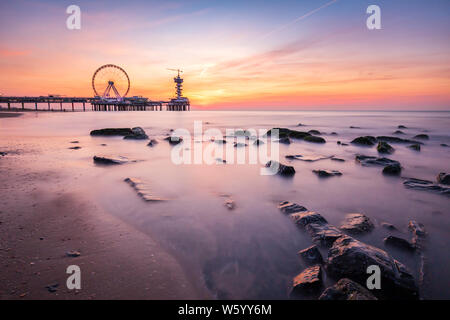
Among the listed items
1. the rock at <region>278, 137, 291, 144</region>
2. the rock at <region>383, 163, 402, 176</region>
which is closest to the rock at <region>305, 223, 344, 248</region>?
the rock at <region>383, 163, 402, 176</region>

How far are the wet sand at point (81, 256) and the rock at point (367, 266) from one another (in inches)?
63.0

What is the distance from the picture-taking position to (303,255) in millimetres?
2748

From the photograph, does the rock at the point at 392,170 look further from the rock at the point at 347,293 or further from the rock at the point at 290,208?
the rock at the point at 347,293

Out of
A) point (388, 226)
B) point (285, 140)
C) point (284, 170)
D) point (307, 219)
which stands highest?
point (285, 140)

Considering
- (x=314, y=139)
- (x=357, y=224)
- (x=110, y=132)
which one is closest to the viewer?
(x=357, y=224)

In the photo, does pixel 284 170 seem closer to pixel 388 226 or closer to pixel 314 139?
pixel 388 226

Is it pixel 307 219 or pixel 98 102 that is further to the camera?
pixel 98 102

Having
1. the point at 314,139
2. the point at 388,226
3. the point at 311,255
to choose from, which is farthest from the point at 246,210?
the point at 314,139

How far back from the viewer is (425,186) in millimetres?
5383

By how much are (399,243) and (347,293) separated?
1.57 m
